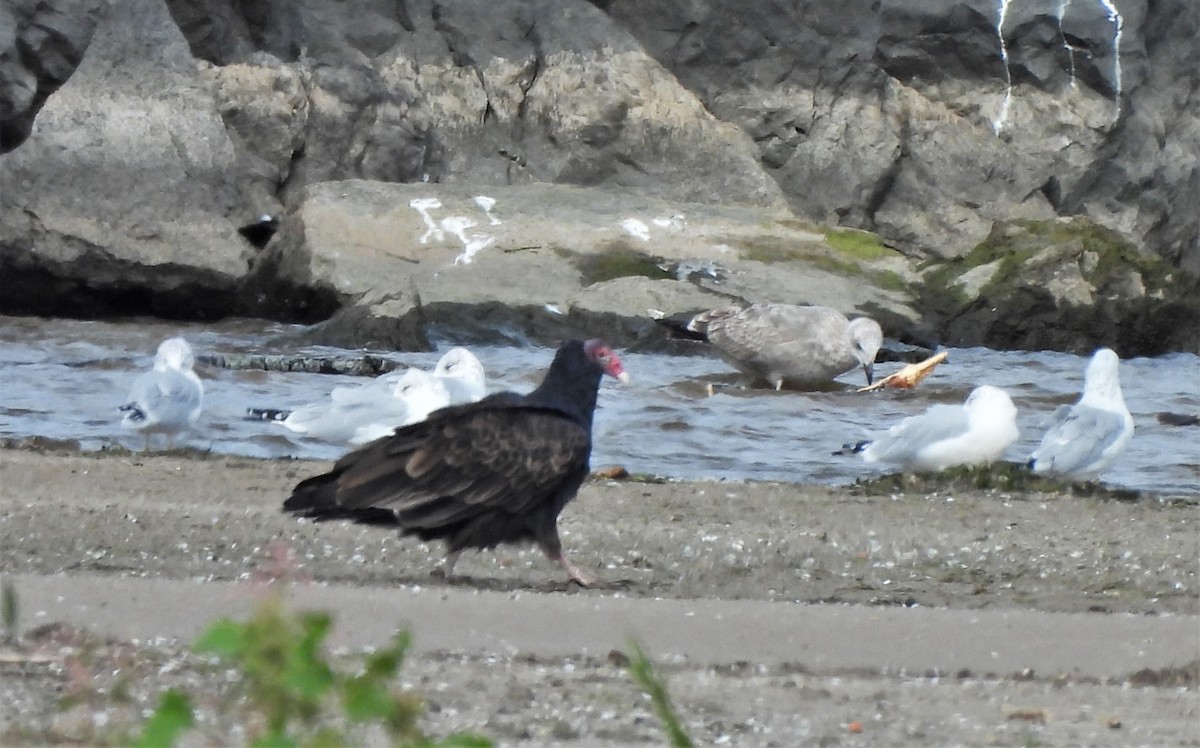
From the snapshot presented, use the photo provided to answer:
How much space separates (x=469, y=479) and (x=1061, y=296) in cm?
1266

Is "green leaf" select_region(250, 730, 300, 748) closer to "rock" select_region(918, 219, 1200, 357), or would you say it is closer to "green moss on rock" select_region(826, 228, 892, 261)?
"rock" select_region(918, 219, 1200, 357)

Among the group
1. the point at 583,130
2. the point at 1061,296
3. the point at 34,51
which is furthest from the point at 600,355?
the point at 583,130

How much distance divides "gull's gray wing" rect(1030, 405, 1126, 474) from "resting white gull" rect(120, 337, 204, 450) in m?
4.13

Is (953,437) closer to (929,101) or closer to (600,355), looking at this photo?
(600,355)

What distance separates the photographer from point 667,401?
11.9 meters

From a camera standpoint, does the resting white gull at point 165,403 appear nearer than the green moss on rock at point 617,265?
Yes

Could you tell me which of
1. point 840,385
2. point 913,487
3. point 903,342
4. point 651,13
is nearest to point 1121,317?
point 903,342

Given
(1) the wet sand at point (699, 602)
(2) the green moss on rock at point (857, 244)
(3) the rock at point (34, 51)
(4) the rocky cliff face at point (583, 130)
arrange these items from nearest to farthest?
(1) the wet sand at point (699, 602) < (2) the green moss on rock at point (857, 244) < (4) the rocky cliff face at point (583, 130) < (3) the rock at point (34, 51)

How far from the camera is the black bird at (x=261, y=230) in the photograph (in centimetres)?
1923

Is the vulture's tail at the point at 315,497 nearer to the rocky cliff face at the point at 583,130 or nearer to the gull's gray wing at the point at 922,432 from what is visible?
the gull's gray wing at the point at 922,432

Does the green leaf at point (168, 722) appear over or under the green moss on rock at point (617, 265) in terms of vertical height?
under

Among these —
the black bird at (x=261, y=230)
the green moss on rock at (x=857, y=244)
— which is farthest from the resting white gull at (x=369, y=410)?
the black bird at (x=261, y=230)

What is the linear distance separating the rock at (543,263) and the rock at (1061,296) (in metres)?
0.62

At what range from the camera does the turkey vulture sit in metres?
5.57
